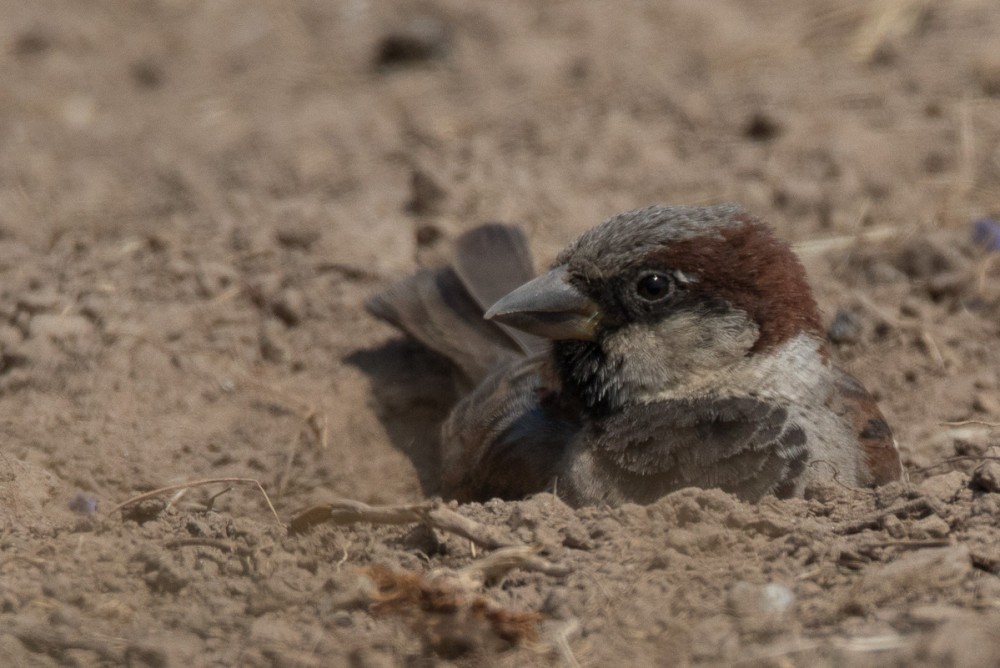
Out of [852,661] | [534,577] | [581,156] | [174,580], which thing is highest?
[581,156]

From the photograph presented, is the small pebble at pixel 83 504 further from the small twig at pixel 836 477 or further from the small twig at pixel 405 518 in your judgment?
the small twig at pixel 836 477

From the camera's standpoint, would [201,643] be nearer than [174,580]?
Yes

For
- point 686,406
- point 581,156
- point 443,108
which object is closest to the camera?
point 686,406

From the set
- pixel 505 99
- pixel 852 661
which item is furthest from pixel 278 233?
pixel 852 661

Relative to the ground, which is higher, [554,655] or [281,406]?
[281,406]

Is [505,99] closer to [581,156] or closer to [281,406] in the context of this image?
[581,156]

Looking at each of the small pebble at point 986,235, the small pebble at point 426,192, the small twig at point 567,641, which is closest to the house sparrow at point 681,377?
the small twig at point 567,641

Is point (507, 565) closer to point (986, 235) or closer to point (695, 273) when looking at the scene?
point (695, 273)

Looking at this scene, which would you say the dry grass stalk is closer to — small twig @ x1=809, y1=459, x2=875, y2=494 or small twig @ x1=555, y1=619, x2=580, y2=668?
small twig @ x1=555, y1=619, x2=580, y2=668
